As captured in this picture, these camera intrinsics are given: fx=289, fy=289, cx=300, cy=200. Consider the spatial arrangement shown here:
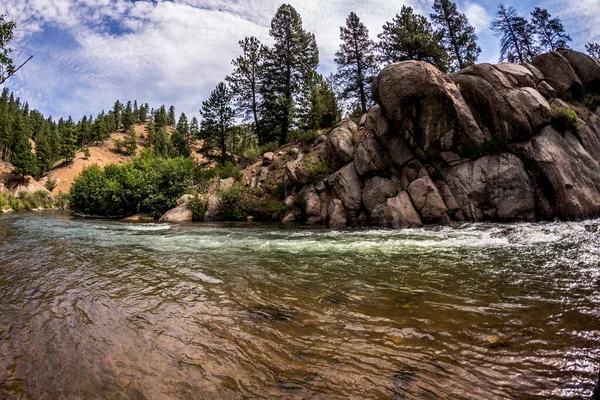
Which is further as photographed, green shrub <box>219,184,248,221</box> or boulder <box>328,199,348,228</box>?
green shrub <box>219,184,248,221</box>

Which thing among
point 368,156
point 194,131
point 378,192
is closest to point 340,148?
point 368,156

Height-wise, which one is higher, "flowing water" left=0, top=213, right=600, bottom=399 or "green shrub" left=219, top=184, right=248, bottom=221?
"green shrub" left=219, top=184, right=248, bottom=221

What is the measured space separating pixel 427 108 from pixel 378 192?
607 centimetres

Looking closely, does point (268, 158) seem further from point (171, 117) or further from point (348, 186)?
point (171, 117)

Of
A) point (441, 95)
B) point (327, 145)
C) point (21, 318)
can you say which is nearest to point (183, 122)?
point (327, 145)

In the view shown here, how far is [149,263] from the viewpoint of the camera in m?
7.87

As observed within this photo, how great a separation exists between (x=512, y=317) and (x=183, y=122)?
123959mm

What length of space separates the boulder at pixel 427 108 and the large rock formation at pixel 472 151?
0.06 meters

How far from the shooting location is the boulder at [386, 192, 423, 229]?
1620cm

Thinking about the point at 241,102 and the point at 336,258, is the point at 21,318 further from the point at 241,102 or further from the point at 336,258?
the point at 241,102

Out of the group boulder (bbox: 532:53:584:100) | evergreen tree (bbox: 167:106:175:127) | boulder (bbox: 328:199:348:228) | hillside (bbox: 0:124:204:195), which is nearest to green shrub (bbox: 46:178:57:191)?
hillside (bbox: 0:124:204:195)

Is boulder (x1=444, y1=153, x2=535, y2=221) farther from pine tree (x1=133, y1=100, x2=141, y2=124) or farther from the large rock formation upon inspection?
pine tree (x1=133, y1=100, x2=141, y2=124)

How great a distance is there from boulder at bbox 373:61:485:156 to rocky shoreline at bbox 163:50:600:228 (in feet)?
0.20

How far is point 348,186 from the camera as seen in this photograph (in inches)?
777
